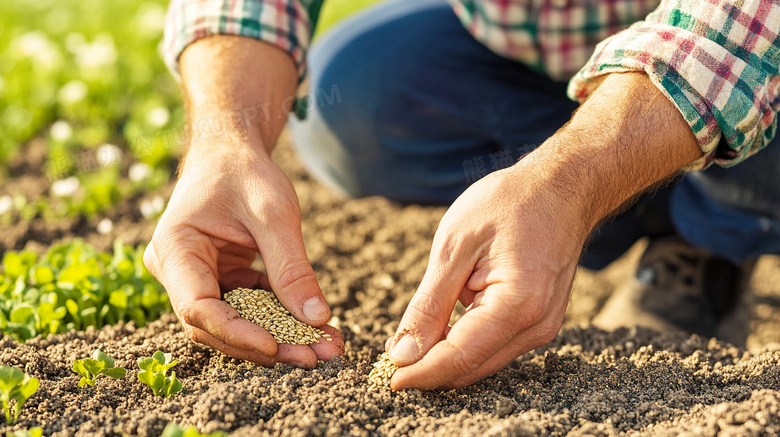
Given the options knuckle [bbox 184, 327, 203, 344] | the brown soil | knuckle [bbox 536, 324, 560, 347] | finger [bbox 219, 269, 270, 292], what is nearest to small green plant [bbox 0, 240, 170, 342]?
the brown soil

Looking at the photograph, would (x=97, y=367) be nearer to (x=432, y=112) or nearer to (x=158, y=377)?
(x=158, y=377)

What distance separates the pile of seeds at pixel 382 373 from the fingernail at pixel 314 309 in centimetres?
19

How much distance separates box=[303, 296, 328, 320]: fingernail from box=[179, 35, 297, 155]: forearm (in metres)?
0.44

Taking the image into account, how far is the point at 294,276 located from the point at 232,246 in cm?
28

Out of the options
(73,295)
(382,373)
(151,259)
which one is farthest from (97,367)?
(382,373)

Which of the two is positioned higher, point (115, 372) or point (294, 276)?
point (294, 276)

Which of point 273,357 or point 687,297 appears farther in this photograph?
point 687,297

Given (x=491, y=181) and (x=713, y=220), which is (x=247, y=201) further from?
(x=713, y=220)

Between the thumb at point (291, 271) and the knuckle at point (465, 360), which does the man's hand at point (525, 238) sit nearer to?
the knuckle at point (465, 360)

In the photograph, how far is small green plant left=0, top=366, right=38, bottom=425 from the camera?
1432mm

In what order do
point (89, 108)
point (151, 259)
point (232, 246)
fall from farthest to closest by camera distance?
1. point (89, 108)
2. point (232, 246)
3. point (151, 259)

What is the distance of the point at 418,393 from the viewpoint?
158 centimetres

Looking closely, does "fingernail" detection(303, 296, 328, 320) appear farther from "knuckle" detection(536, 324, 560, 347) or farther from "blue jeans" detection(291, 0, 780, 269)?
"blue jeans" detection(291, 0, 780, 269)

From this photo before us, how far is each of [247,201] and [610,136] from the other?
0.88m
